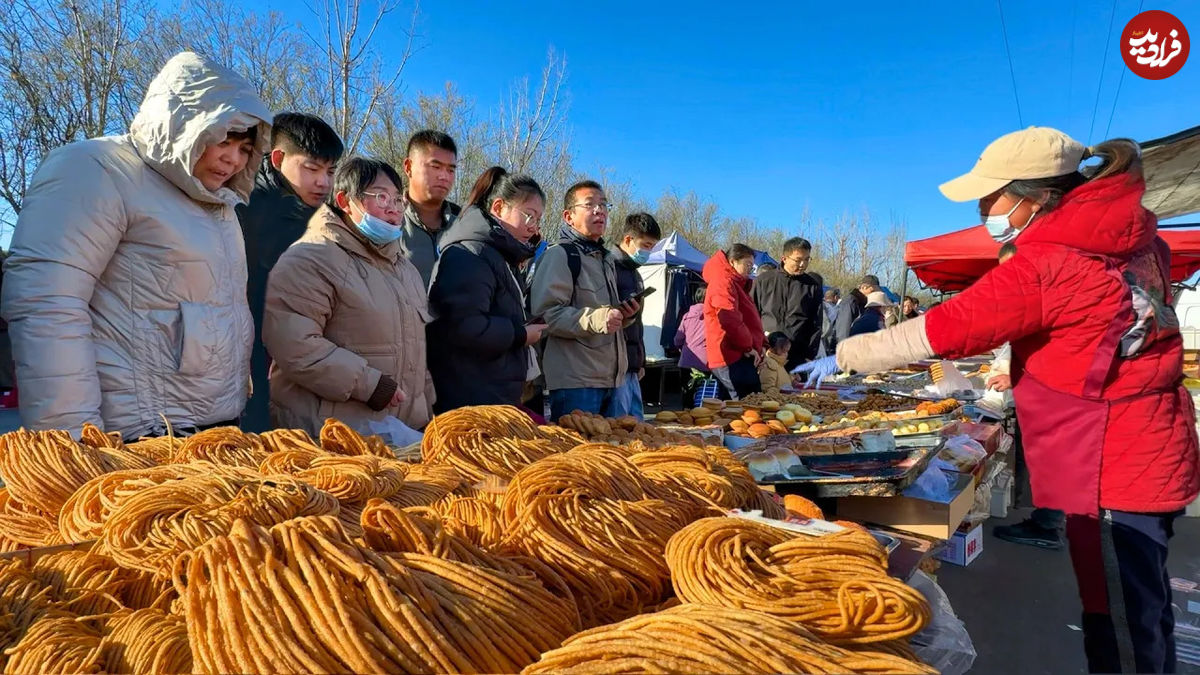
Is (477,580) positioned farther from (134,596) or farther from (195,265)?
(195,265)

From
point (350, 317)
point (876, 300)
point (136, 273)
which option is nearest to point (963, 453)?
point (350, 317)

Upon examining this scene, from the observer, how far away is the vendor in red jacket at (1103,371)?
1.87 meters

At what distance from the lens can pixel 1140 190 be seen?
Answer: 6.33 ft

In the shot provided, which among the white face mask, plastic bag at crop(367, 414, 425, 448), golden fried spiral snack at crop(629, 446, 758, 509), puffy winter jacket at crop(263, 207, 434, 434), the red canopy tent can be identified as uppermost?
the red canopy tent

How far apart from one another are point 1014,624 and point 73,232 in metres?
4.29

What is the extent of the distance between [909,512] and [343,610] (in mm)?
2009

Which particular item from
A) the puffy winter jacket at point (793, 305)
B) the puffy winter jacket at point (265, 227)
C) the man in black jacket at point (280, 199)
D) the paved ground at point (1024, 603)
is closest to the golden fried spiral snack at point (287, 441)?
the man in black jacket at point (280, 199)

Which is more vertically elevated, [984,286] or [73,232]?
[73,232]

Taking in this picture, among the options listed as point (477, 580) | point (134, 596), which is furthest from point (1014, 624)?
point (134, 596)

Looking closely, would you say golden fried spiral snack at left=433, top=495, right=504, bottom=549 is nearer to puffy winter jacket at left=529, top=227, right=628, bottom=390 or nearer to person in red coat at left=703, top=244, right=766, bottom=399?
puffy winter jacket at left=529, top=227, right=628, bottom=390

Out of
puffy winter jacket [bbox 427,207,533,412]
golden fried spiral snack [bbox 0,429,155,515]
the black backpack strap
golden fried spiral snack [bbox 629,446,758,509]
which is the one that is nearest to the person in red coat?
the black backpack strap

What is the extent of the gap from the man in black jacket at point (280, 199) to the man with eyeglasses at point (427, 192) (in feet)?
1.53

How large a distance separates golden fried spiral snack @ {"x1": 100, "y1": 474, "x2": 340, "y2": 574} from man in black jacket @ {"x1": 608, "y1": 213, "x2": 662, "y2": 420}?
314 cm

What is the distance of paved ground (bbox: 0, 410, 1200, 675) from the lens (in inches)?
112
